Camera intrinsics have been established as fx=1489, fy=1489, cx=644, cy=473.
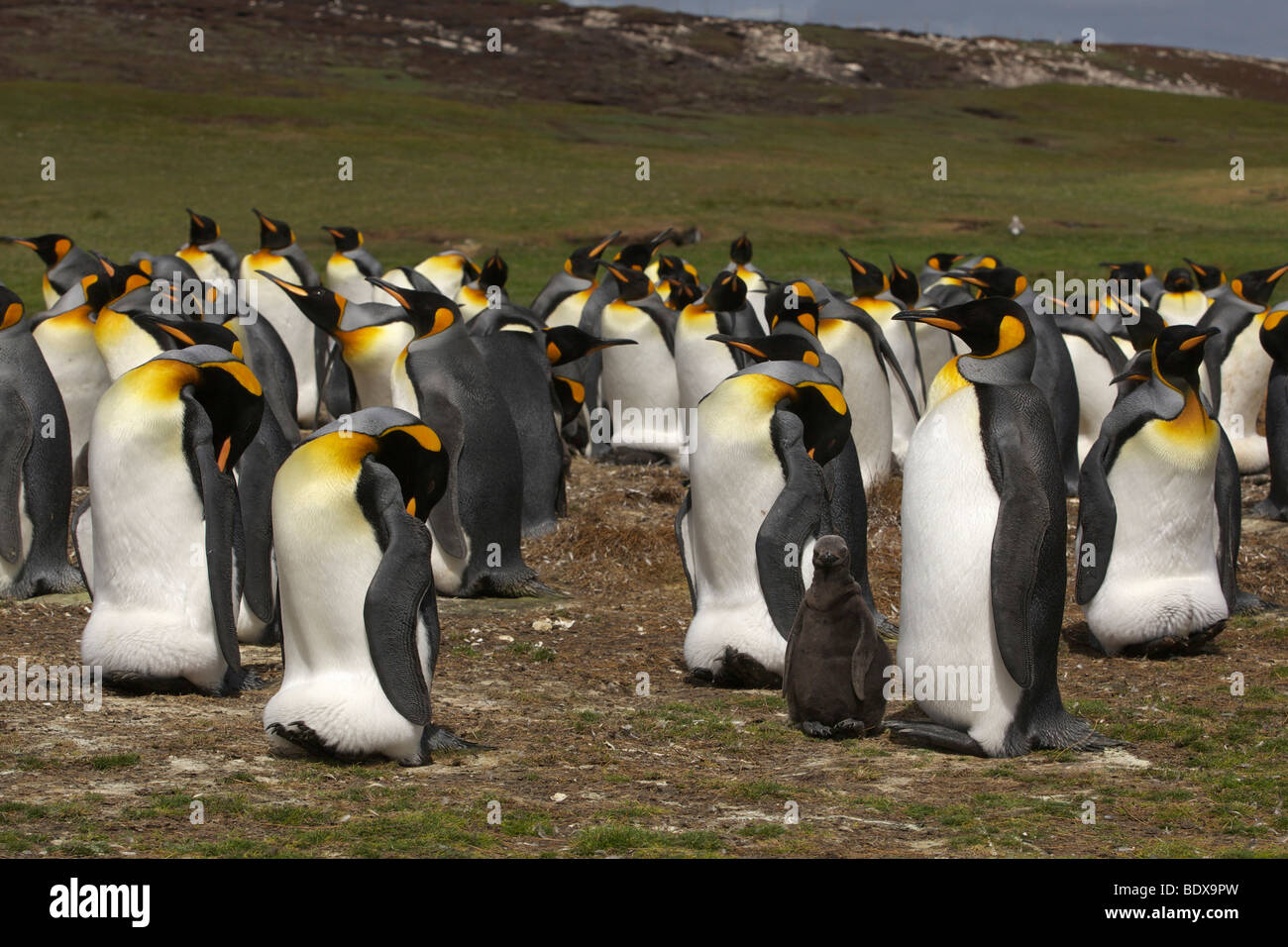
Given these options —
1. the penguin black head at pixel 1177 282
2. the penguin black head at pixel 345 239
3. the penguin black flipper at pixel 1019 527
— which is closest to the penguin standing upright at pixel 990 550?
the penguin black flipper at pixel 1019 527

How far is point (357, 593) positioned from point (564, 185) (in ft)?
91.7

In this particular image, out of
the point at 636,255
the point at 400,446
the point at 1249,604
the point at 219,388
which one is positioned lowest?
the point at 1249,604

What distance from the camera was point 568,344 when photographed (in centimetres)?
865

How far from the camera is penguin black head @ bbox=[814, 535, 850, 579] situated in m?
4.88

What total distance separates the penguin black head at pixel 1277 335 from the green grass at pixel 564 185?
11.9m

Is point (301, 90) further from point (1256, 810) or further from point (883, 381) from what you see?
point (1256, 810)

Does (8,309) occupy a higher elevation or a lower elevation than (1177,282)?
lower

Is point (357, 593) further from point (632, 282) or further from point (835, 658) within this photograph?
point (632, 282)

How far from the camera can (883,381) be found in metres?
9.65

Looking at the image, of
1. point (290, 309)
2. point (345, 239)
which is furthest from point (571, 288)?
point (345, 239)

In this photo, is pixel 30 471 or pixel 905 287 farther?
pixel 905 287

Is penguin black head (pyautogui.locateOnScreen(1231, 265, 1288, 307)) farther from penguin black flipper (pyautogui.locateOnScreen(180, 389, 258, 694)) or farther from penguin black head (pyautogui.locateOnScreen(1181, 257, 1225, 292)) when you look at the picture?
penguin black flipper (pyautogui.locateOnScreen(180, 389, 258, 694))
